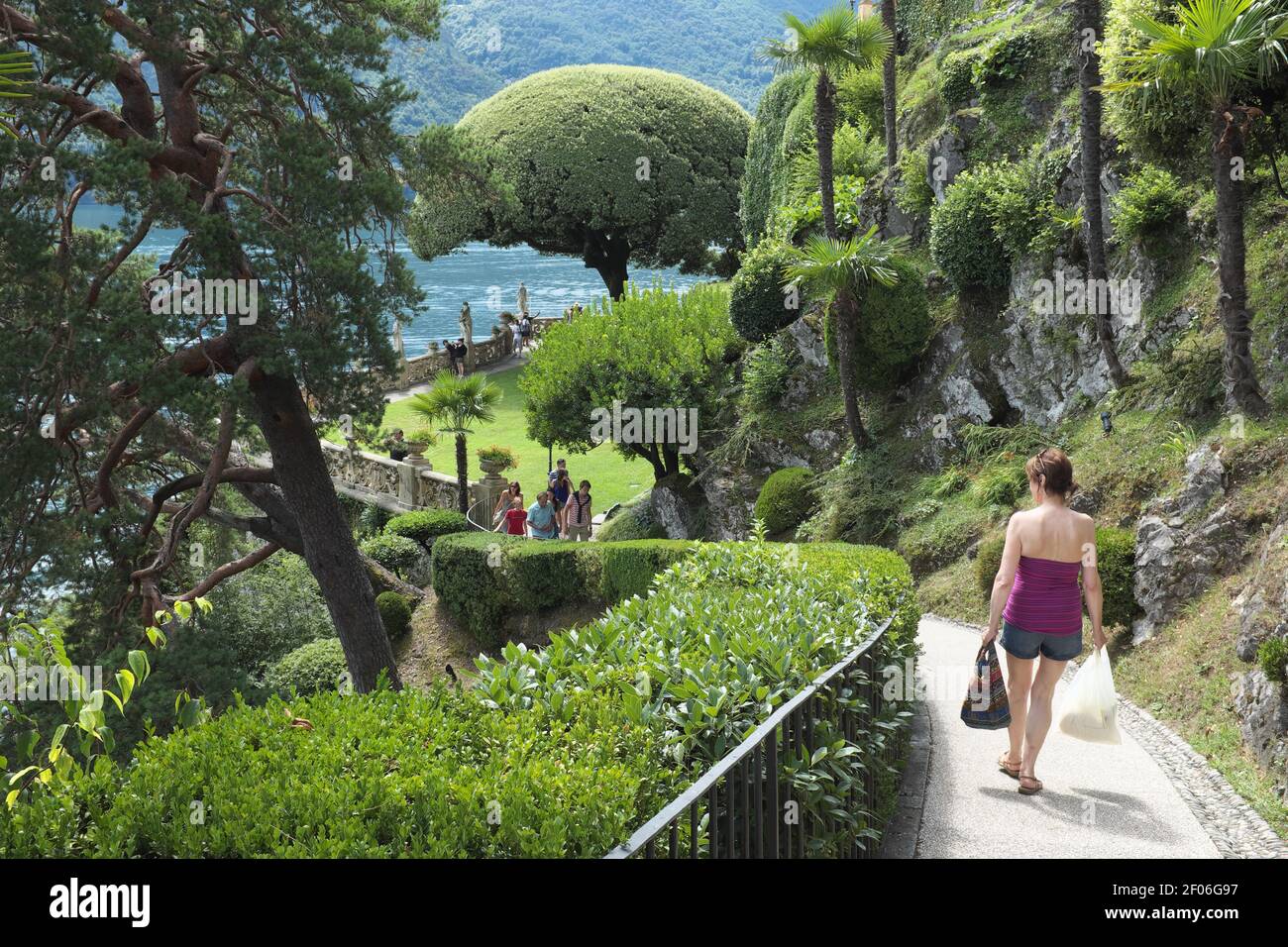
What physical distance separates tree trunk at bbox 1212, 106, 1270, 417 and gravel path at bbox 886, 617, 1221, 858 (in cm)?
471

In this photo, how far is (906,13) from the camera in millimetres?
29234

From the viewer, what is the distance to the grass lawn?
28.1m

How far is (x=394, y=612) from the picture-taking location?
22.0 m

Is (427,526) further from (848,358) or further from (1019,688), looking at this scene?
(1019,688)

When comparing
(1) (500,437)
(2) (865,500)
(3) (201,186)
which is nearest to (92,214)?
(3) (201,186)

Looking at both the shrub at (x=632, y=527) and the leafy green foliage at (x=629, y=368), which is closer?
the leafy green foliage at (x=629, y=368)

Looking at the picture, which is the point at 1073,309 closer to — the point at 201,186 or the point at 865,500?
the point at 865,500

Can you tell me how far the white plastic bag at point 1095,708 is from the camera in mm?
6477

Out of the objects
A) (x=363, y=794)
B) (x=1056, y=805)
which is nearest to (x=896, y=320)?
(x=1056, y=805)

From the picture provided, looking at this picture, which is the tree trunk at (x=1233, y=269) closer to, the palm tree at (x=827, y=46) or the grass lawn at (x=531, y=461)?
the palm tree at (x=827, y=46)

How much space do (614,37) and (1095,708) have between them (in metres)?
122

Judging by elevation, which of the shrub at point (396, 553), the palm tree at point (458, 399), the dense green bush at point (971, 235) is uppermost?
the dense green bush at point (971, 235)

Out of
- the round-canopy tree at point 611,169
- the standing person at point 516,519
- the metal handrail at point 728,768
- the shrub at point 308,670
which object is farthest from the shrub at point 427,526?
the metal handrail at point 728,768

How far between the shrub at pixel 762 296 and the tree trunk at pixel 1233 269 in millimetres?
11359
